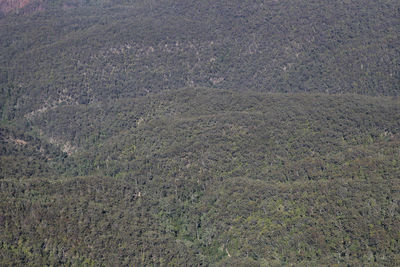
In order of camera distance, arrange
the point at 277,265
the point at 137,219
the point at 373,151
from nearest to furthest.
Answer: the point at 277,265 < the point at 137,219 < the point at 373,151

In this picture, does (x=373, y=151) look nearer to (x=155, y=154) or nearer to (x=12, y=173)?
(x=155, y=154)

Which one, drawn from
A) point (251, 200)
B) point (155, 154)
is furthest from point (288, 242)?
point (155, 154)

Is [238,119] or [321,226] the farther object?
[238,119]

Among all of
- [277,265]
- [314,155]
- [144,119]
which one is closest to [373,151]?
[314,155]

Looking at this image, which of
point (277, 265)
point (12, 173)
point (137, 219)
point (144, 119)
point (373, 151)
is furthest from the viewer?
point (144, 119)

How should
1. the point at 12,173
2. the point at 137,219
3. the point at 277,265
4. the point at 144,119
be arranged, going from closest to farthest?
the point at 277,265 < the point at 137,219 < the point at 12,173 < the point at 144,119

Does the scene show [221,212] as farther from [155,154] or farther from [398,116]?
[398,116]

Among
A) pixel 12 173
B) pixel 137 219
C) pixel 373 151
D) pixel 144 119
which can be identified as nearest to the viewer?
pixel 137 219

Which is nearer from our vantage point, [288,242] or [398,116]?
[288,242]
